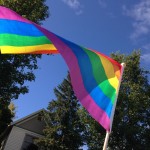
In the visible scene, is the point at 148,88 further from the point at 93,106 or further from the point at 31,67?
the point at 93,106

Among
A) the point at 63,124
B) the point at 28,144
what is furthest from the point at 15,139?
the point at 63,124

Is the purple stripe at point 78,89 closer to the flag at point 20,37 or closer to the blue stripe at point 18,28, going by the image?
the flag at point 20,37

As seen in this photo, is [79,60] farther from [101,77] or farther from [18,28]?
[18,28]

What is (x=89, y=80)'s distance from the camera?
6590 mm

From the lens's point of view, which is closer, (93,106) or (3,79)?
(93,106)

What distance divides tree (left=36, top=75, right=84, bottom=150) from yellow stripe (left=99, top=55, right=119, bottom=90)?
1036 inches

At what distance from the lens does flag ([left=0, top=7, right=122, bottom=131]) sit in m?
6.30

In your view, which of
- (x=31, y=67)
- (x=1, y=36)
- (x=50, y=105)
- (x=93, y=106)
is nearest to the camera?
(x=93, y=106)

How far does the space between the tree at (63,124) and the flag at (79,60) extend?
26.4m

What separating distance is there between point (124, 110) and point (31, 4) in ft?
53.0

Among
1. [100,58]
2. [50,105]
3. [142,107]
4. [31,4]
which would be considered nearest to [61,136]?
[50,105]

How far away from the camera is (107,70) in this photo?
7082 millimetres

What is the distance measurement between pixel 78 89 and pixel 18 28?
2.17 meters


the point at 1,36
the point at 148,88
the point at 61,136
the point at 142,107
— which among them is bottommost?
the point at 1,36
